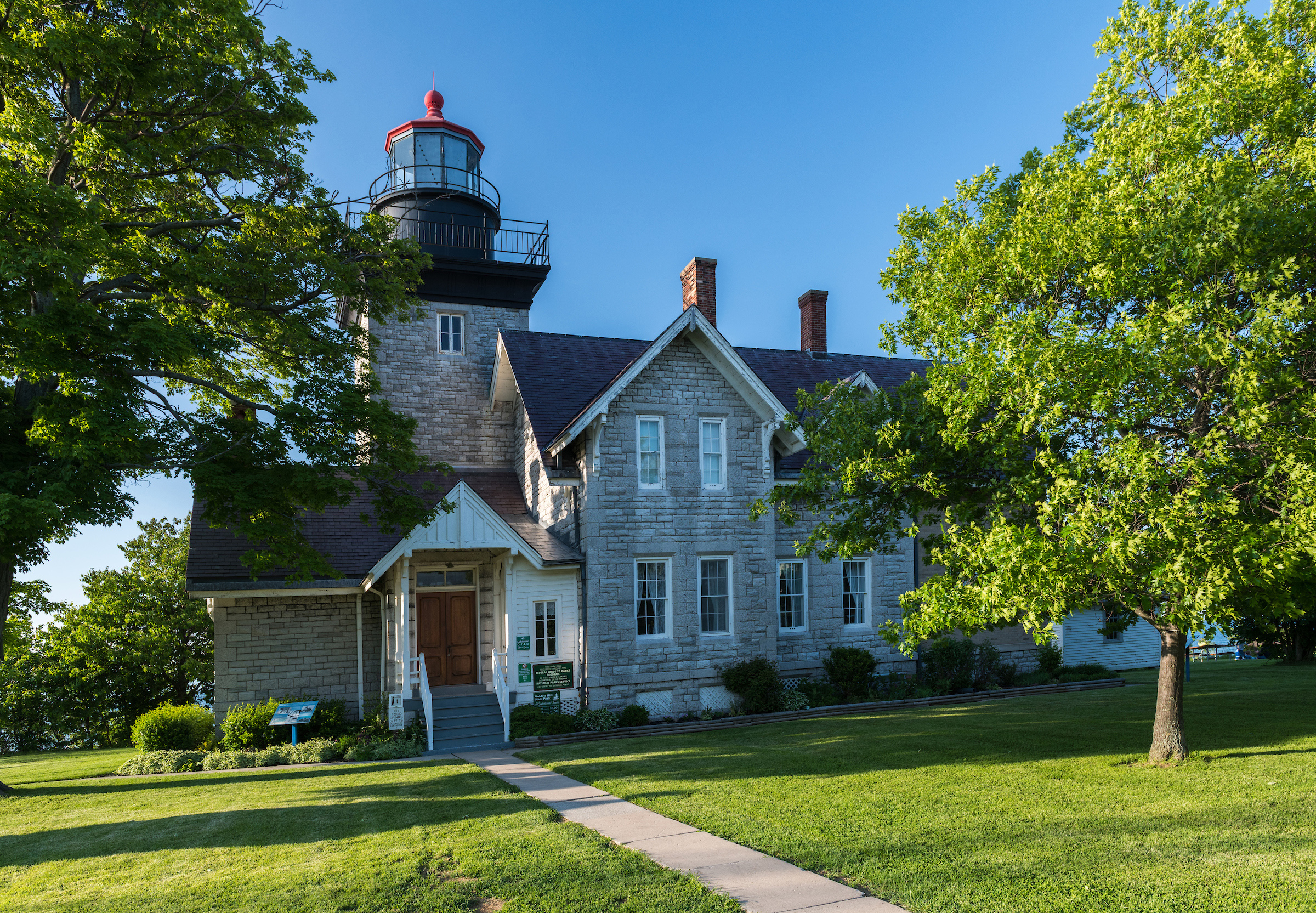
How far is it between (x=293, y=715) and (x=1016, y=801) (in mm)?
12622

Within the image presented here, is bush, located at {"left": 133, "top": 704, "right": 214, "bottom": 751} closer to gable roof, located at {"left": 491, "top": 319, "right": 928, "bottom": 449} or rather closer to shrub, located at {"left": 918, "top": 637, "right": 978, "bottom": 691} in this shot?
gable roof, located at {"left": 491, "top": 319, "right": 928, "bottom": 449}

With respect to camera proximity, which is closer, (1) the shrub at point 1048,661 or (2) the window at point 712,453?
(2) the window at point 712,453

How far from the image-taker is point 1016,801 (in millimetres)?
8891

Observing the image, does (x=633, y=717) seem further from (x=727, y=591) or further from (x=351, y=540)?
(x=351, y=540)

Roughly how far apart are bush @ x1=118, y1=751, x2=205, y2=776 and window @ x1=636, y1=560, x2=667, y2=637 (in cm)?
883

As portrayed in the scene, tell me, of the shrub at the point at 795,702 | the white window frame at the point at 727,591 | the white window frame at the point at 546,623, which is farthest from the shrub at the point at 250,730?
the shrub at the point at 795,702

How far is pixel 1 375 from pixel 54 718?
14.9m

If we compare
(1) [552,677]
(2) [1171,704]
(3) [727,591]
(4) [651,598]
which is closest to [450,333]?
(4) [651,598]

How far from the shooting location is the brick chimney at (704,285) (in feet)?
69.1

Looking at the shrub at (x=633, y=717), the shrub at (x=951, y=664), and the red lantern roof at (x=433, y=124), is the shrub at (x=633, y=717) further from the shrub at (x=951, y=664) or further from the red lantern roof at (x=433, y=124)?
the red lantern roof at (x=433, y=124)

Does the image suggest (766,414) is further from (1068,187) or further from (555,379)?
(1068,187)

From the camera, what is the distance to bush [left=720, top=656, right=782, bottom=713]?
17312 mm

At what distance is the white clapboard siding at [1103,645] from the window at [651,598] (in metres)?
13.0

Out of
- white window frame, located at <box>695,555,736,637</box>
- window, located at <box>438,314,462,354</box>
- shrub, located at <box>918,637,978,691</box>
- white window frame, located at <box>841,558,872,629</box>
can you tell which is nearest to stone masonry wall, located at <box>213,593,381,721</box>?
white window frame, located at <box>695,555,736,637</box>
